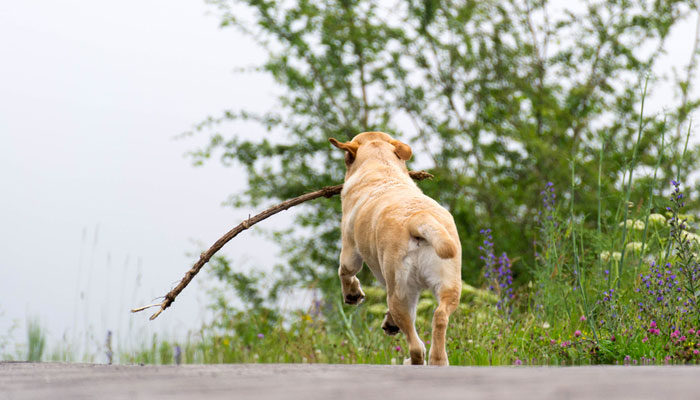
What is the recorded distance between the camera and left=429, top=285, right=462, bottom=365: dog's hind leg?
14.2 feet

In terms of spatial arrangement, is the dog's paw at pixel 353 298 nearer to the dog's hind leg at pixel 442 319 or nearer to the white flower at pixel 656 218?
the dog's hind leg at pixel 442 319

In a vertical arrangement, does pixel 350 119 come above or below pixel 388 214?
above

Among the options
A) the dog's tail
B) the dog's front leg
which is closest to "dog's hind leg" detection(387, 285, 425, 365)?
the dog's tail

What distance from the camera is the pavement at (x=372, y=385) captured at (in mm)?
2002

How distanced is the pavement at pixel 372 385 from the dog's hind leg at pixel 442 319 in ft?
5.26

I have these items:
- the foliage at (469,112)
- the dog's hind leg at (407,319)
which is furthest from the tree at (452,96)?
the dog's hind leg at (407,319)

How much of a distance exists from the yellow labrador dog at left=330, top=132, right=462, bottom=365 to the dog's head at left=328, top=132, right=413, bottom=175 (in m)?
0.33

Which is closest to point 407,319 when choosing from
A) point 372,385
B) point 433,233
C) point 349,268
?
point 433,233

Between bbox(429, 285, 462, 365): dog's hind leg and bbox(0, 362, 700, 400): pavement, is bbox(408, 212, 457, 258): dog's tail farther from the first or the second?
bbox(0, 362, 700, 400): pavement

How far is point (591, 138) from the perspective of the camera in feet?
44.9

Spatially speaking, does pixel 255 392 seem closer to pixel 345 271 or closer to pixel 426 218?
pixel 426 218

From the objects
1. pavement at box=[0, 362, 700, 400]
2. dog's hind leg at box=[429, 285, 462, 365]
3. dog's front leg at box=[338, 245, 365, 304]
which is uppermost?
dog's front leg at box=[338, 245, 365, 304]

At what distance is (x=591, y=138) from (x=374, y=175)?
9251 millimetres

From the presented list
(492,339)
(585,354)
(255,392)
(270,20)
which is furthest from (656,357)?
(270,20)
